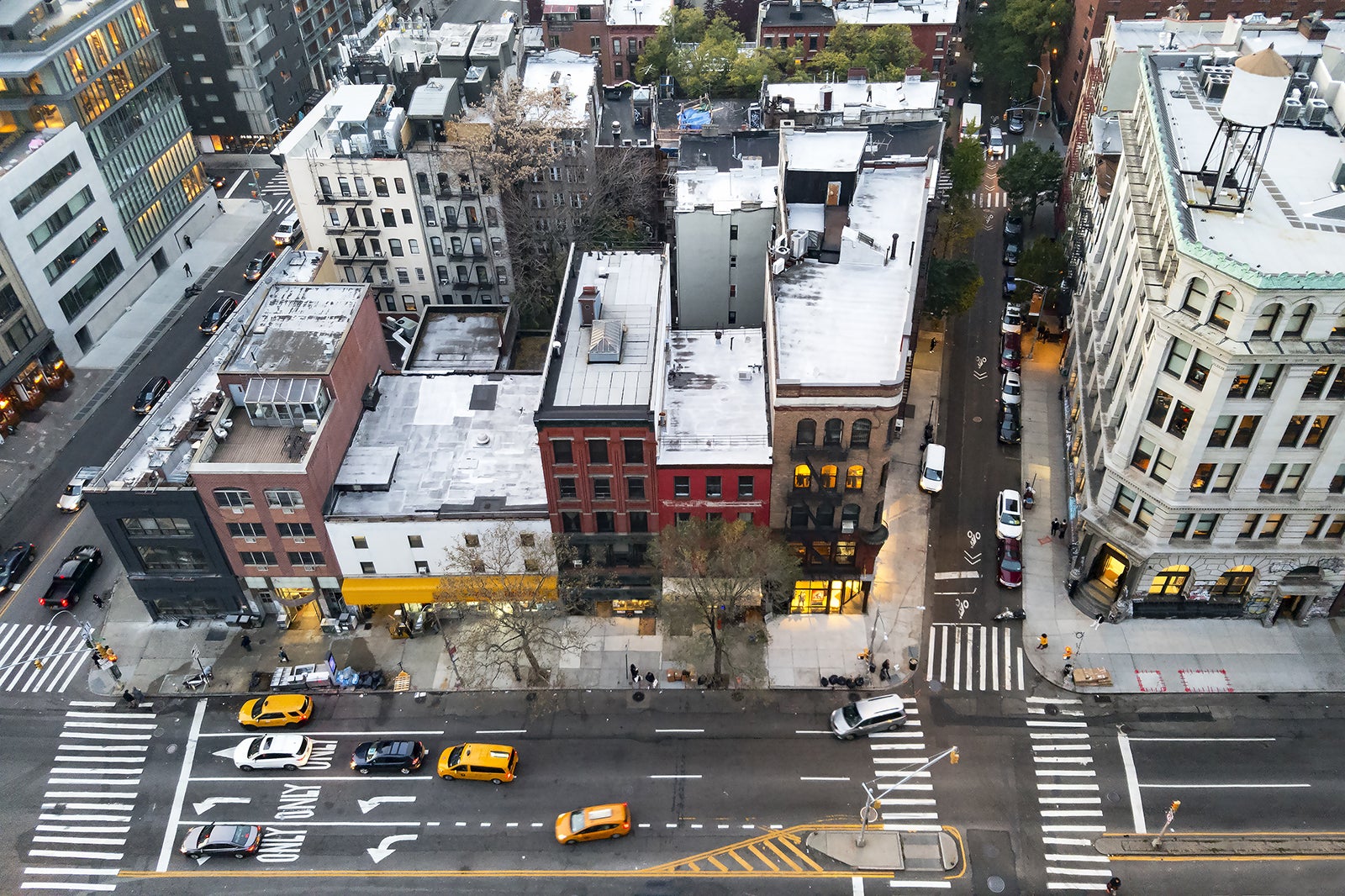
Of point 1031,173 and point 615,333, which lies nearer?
point 615,333

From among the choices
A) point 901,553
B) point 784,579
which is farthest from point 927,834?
point 901,553

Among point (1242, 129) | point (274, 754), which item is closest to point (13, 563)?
point (274, 754)

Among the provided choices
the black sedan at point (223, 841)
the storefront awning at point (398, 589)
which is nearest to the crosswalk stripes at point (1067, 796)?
the storefront awning at point (398, 589)

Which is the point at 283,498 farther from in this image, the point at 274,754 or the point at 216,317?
the point at 216,317

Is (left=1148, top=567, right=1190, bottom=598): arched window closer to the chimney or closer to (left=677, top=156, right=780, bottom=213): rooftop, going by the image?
(left=677, top=156, right=780, bottom=213): rooftop

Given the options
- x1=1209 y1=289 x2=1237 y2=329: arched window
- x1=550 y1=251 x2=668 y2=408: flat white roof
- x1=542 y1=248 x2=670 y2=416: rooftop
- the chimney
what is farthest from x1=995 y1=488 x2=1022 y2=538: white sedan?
the chimney

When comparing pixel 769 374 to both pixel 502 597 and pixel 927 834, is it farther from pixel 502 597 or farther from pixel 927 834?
pixel 927 834
